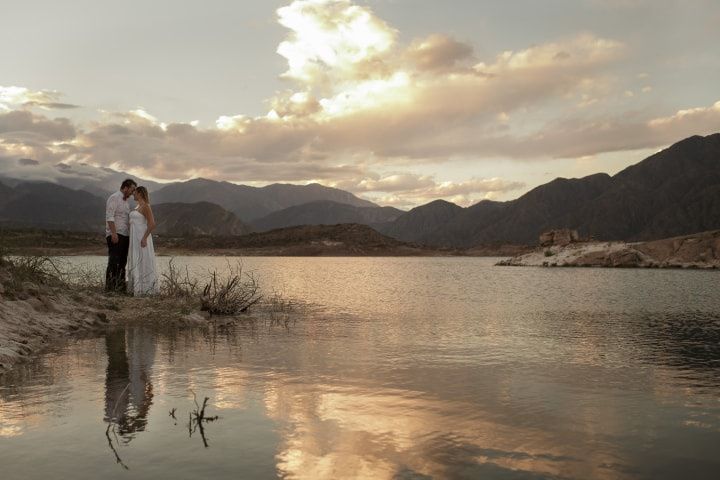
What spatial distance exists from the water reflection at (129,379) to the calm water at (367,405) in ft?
0.11

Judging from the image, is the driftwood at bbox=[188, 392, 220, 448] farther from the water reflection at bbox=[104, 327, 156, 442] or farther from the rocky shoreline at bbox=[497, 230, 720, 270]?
the rocky shoreline at bbox=[497, 230, 720, 270]

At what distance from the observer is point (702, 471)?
454cm

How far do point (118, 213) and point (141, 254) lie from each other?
121 centimetres

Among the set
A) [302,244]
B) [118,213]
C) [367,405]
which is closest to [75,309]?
[118,213]

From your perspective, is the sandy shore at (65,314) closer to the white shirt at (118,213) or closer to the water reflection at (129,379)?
the water reflection at (129,379)

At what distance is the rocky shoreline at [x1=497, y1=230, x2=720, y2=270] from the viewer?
60281mm

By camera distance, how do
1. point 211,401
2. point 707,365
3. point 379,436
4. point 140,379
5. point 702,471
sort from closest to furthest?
point 702,471, point 379,436, point 211,401, point 140,379, point 707,365

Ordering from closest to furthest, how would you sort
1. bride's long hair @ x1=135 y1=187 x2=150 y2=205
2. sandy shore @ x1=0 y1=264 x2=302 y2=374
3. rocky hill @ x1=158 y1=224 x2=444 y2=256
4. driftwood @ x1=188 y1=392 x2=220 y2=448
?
Answer: driftwood @ x1=188 y1=392 x2=220 y2=448, sandy shore @ x1=0 y1=264 x2=302 y2=374, bride's long hair @ x1=135 y1=187 x2=150 y2=205, rocky hill @ x1=158 y1=224 x2=444 y2=256

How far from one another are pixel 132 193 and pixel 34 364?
7.28m

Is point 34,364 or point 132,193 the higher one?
point 132,193

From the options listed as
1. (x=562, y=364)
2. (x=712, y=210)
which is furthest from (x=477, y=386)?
(x=712, y=210)

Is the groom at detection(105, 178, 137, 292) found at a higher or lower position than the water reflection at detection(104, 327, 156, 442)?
higher

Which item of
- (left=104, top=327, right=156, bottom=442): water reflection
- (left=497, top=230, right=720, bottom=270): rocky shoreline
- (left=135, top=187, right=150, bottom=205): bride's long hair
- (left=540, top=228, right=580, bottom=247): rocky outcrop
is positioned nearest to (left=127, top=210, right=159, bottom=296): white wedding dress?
(left=135, top=187, right=150, bottom=205): bride's long hair

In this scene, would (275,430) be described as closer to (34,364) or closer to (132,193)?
(34,364)
